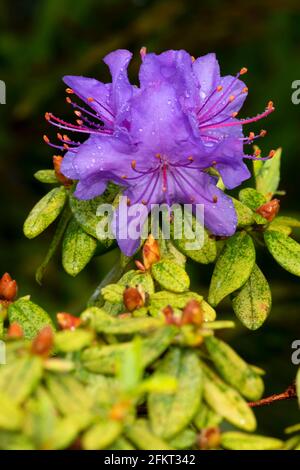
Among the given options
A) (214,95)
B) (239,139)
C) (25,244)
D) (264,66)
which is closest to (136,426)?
(239,139)

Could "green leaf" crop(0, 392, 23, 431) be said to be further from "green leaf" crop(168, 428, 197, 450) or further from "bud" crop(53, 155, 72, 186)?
"bud" crop(53, 155, 72, 186)

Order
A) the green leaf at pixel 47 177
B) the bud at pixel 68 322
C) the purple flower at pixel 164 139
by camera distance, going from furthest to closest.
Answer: the green leaf at pixel 47 177 → the purple flower at pixel 164 139 → the bud at pixel 68 322

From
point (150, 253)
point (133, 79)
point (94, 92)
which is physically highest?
point (133, 79)

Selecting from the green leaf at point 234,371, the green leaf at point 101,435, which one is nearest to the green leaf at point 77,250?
the green leaf at point 234,371

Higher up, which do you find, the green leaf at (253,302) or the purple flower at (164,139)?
the purple flower at (164,139)

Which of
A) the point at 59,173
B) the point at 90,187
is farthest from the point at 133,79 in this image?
the point at 90,187

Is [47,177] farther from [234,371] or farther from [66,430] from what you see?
[66,430]

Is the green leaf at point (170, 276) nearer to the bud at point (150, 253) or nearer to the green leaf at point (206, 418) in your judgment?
the bud at point (150, 253)
